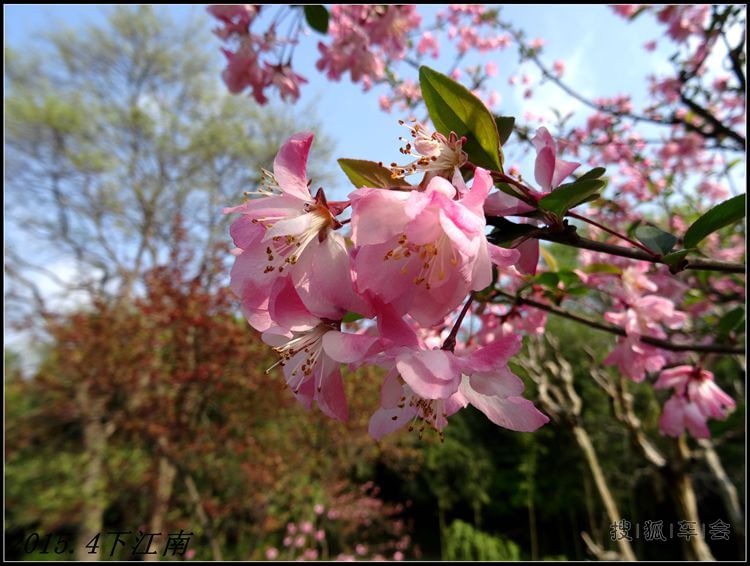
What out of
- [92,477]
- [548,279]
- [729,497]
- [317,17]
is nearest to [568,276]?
[548,279]

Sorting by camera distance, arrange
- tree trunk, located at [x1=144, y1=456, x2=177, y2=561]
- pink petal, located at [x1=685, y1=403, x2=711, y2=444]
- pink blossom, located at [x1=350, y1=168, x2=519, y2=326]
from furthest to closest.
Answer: tree trunk, located at [x1=144, y1=456, x2=177, y2=561], pink petal, located at [x1=685, y1=403, x2=711, y2=444], pink blossom, located at [x1=350, y1=168, x2=519, y2=326]

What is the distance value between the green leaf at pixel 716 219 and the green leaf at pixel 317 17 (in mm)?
839

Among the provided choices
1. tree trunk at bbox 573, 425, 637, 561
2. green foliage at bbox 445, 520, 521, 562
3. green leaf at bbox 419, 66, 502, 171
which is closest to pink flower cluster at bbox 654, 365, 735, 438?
green leaf at bbox 419, 66, 502, 171

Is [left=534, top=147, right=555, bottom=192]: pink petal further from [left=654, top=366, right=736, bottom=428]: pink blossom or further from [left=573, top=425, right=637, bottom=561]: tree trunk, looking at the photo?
[left=573, top=425, right=637, bottom=561]: tree trunk

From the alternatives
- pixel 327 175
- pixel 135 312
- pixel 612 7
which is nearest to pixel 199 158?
pixel 327 175

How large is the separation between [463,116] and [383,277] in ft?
0.60

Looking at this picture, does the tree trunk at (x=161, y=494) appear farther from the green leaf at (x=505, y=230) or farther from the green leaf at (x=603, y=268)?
the green leaf at (x=505, y=230)

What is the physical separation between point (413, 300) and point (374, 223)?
0.27ft

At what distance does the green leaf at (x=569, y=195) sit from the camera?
39 cm

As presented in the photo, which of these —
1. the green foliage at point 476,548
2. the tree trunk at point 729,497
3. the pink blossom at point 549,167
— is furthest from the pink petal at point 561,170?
the green foliage at point 476,548

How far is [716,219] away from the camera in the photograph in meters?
0.48

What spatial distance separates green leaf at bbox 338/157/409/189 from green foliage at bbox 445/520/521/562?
585 cm

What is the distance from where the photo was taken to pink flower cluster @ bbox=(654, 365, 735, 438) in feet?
3.36

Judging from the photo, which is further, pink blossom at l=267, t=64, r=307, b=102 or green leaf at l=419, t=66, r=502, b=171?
pink blossom at l=267, t=64, r=307, b=102
